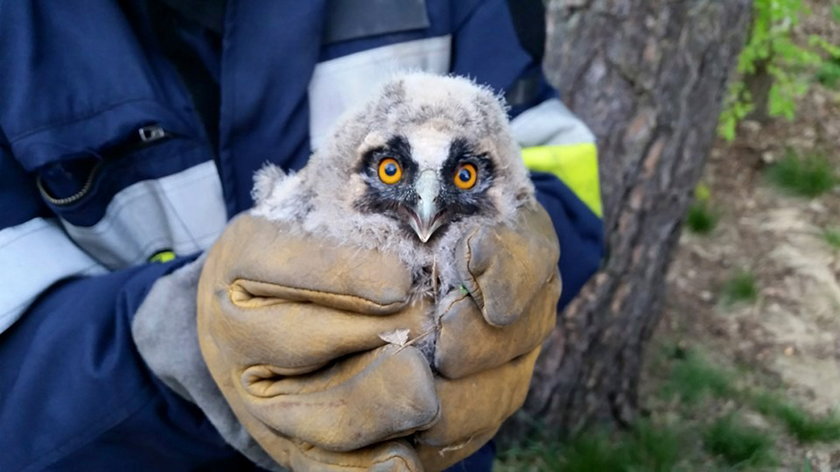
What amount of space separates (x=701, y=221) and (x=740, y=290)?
76cm

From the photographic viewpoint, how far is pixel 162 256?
6.70 feet

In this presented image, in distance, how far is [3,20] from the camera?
67.8 inches

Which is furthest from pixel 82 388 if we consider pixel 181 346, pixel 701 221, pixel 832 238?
pixel 832 238

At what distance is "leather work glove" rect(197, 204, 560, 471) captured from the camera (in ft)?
4.96

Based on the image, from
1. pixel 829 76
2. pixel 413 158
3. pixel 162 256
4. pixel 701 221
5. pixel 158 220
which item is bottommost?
pixel 701 221

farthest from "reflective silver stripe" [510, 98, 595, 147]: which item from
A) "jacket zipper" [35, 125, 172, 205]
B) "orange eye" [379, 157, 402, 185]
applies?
"jacket zipper" [35, 125, 172, 205]

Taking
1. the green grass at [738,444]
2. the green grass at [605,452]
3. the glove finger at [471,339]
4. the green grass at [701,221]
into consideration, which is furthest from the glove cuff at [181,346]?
the green grass at [701,221]

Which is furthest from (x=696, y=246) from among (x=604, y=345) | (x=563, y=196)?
(x=563, y=196)

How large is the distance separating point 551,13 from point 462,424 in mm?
2203

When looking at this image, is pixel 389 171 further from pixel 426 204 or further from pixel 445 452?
pixel 445 452

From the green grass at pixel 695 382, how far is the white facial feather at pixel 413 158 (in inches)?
106

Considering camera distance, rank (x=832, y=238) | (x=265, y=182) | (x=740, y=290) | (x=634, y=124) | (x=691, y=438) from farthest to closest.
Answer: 1. (x=832, y=238)
2. (x=740, y=290)
3. (x=691, y=438)
4. (x=634, y=124)
5. (x=265, y=182)

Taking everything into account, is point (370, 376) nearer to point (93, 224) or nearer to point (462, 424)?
point (462, 424)

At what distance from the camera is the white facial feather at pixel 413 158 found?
163 cm
